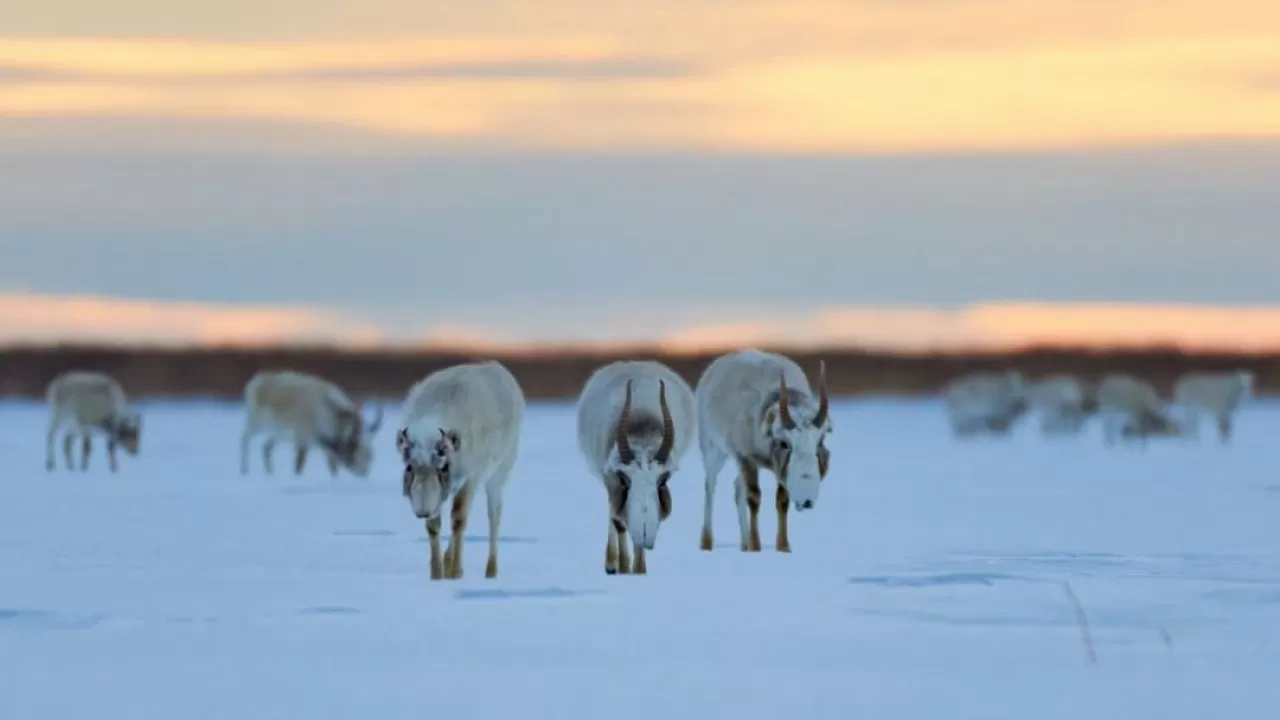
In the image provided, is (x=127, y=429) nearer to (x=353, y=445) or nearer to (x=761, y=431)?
(x=353, y=445)

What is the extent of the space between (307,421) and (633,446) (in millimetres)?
14245

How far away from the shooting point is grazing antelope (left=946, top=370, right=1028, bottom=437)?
37.6m

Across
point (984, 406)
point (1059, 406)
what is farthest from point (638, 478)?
point (1059, 406)

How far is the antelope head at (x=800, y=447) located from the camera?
14273mm

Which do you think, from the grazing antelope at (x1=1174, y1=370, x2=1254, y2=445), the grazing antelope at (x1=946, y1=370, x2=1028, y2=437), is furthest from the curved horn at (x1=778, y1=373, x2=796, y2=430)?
the grazing antelope at (x1=946, y1=370, x2=1028, y2=437)

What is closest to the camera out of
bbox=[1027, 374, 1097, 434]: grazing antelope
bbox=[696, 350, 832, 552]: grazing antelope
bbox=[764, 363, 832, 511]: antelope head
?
bbox=[764, 363, 832, 511]: antelope head

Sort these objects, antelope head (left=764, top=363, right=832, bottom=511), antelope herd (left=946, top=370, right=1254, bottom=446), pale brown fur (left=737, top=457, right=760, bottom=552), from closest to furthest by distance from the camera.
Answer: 1. antelope head (left=764, top=363, right=832, bottom=511)
2. pale brown fur (left=737, top=457, right=760, bottom=552)
3. antelope herd (left=946, top=370, right=1254, bottom=446)

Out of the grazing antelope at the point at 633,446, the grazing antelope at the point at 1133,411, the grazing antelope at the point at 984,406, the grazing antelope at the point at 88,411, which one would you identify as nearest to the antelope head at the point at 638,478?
the grazing antelope at the point at 633,446

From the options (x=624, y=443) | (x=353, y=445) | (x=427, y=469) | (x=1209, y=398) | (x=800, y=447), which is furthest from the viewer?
(x=1209, y=398)

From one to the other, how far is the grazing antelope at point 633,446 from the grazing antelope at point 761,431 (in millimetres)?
497

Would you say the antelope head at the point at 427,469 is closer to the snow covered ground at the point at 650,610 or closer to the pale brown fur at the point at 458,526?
the pale brown fur at the point at 458,526

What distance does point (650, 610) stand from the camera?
1161 centimetres

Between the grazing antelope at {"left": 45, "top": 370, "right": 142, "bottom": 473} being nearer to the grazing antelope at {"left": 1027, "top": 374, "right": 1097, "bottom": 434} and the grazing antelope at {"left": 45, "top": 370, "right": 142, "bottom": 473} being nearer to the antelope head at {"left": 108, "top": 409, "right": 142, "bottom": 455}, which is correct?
the antelope head at {"left": 108, "top": 409, "right": 142, "bottom": 455}

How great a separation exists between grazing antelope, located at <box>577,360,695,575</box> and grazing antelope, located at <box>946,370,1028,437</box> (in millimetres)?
22963
